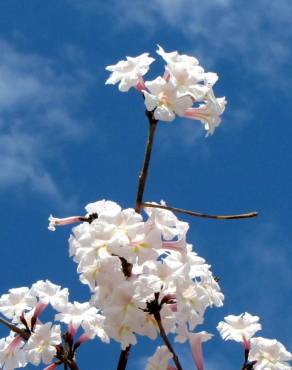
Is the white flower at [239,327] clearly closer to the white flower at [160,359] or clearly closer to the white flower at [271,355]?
the white flower at [271,355]

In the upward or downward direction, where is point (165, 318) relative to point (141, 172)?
downward

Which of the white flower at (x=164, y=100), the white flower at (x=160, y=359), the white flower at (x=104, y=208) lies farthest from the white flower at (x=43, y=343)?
the white flower at (x=164, y=100)

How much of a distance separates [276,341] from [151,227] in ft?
4.85

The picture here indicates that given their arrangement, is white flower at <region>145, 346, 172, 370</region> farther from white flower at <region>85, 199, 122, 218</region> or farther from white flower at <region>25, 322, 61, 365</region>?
white flower at <region>85, 199, 122, 218</region>

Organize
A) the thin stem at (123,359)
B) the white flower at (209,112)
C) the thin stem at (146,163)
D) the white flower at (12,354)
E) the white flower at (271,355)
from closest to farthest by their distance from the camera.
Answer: the thin stem at (146,163)
the thin stem at (123,359)
the white flower at (209,112)
the white flower at (271,355)
the white flower at (12,354)

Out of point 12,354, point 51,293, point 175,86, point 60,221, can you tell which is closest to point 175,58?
point 175,86

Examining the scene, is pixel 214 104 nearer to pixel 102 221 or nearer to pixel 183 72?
pixel 183 72

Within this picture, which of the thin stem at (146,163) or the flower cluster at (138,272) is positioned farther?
the thin stem at (146,163)

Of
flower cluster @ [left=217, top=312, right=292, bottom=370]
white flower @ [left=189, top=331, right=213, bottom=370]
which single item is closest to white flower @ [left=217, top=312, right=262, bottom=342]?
flower cluster @ [left=217, top=312, right=292, bottom=370]

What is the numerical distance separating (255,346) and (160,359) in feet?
2.58

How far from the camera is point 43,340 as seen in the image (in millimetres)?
4797

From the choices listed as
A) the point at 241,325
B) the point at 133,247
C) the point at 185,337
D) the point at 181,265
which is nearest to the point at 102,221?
the point at 133,247

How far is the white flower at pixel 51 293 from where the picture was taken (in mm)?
5098

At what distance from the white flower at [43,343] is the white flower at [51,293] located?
0.83 feet
